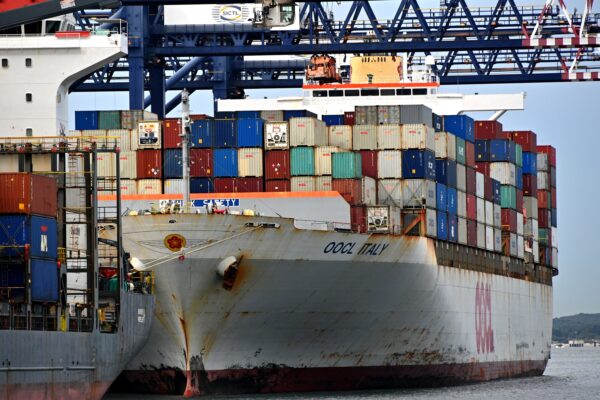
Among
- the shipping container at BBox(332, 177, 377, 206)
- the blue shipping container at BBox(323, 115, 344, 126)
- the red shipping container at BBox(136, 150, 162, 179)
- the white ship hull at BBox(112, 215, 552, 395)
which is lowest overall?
the white ship hull at BBox(112, 215, 552, 395)

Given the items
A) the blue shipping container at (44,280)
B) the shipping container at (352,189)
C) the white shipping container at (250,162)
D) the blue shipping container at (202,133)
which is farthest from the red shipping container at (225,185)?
the blue shipping container at (44,280)

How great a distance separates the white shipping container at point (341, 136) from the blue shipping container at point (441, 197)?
126 inches

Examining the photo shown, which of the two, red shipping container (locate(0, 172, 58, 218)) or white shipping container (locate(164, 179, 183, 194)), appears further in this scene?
white shipping container (locate(164, 179, 183, 194))

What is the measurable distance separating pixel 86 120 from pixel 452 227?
12722mm

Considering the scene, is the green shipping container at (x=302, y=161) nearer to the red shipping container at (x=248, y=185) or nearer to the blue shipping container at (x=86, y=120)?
the red shipping container at (x=248, y=185)

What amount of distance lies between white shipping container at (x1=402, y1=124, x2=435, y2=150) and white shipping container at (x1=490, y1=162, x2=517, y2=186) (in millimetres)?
10141

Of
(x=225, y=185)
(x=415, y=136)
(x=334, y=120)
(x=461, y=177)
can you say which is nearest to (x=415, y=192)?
(x=415, y=136)

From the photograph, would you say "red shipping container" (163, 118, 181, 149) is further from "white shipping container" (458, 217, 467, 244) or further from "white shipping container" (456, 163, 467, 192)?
"white shipping container" (458, 217, 467, 244)

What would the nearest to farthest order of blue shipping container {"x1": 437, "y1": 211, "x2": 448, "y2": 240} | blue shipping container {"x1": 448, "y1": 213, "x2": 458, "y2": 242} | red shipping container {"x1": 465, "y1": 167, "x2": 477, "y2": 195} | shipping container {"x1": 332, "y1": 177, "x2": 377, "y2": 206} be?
shipping container {"x1": 332, "y1": 177, "x2": 377, "y2": 206}
blue shipping container {"x1": 437, "y1": 211, "x2": 448, "y2": 240}
blue shipping container {"x1": 448, "y1": 213, "x2": 458, "y2": 242}
red shipping container {"x1": 465, "y1": 167, "x2": 477, "y2": 195}

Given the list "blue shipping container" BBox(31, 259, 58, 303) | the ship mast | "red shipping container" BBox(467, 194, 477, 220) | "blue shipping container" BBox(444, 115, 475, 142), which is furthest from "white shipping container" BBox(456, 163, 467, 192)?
"blue shipping container" BBox(31, 259, 58, 303)

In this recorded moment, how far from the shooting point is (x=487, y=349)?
176 feet

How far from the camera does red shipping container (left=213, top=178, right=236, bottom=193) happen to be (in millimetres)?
43688

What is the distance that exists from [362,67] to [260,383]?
25778 mm

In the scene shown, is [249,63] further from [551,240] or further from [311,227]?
[311,227]
